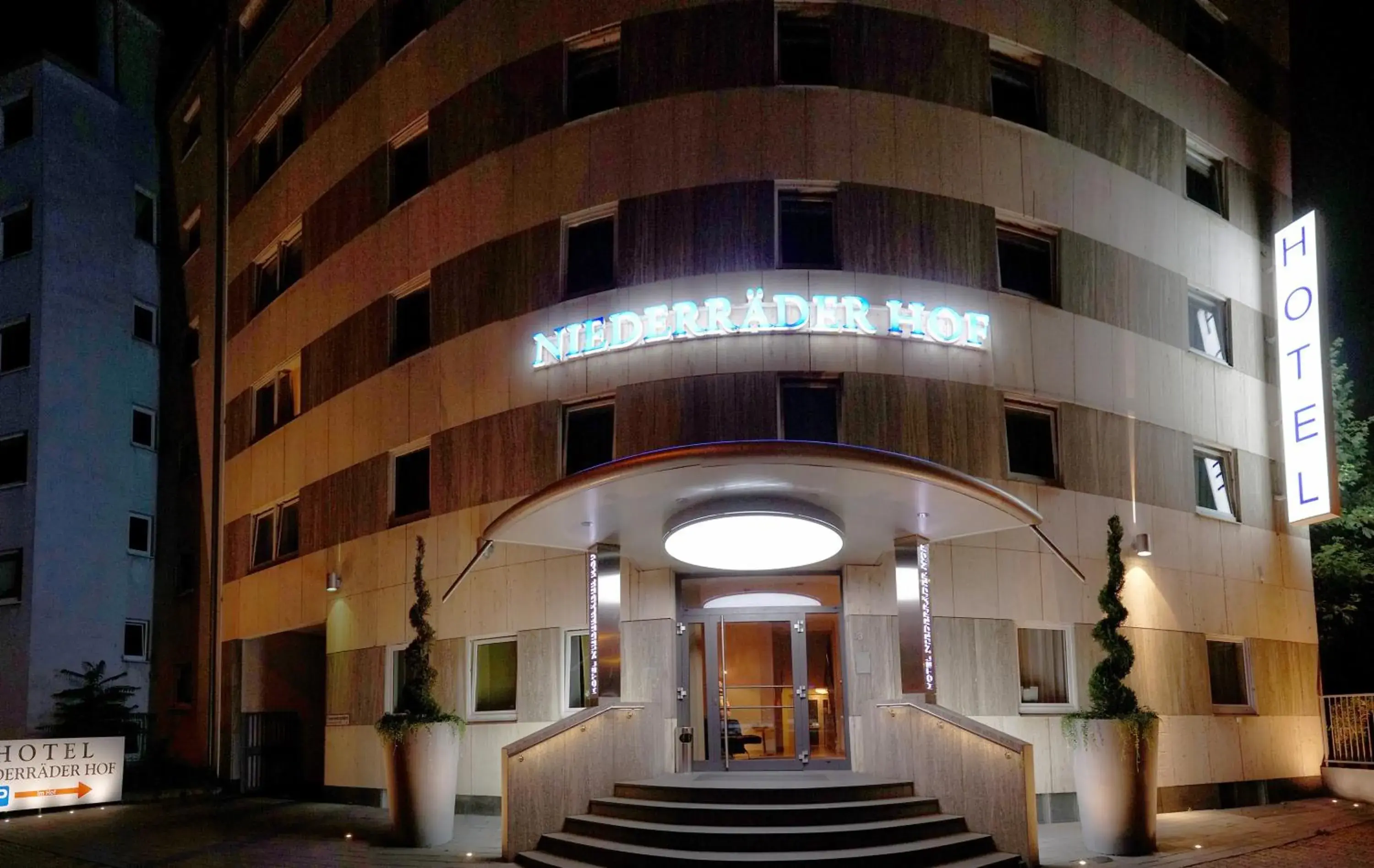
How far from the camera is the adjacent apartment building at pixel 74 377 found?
25.9m

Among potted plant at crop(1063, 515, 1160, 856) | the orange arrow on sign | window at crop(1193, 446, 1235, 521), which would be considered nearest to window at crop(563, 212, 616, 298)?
potted plant at crop(1063, 515, 1160, 856)

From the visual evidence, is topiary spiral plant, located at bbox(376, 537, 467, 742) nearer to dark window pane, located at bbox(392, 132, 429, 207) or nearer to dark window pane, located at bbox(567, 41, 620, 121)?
dark window pane, located at bbox(567, 41, 620, 121)

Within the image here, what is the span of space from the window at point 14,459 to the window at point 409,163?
11.9 metres

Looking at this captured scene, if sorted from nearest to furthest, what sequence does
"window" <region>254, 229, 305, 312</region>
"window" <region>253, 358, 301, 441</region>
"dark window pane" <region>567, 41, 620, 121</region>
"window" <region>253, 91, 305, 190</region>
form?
"dark window pane" <region>567, 41, 620, 121</region> → "window" <region>253, 358, 301, 441</region> → "window" <region>254, 229, 305, 312</region> → "window" <region>253, 91, 305, 190</region>

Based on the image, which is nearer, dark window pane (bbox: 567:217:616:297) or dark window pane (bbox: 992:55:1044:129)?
dark window pane (bbox: 567:217:616:297)

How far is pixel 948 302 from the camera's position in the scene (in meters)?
16.4

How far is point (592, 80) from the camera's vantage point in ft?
59.7

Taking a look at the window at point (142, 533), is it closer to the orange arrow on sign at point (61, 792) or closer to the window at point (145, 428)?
the window at point (145, 428)

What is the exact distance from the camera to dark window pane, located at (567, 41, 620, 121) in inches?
708

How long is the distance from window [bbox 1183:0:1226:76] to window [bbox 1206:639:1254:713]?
9.85 metres

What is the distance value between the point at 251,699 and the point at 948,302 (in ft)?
53.3

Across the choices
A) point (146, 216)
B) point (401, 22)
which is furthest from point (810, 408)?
point (146, 216)

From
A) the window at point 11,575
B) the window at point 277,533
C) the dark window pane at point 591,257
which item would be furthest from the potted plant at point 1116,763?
the window at point 11,575

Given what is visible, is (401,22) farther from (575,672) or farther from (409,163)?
(575,672)
